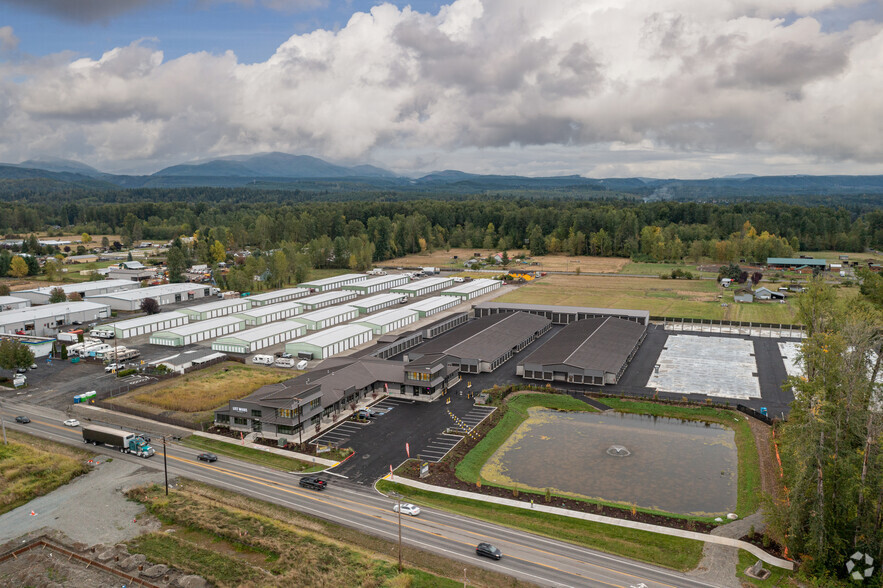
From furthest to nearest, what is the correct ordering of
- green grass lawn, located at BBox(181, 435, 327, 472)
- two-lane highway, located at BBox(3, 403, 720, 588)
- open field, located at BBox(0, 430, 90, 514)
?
green grass lawn, located at BBox(181, 435, 327, 472)
open field, located at BBox(0, 430, 90, 514)
two-lane highway, located at BBox(3, 403, 720, 588)

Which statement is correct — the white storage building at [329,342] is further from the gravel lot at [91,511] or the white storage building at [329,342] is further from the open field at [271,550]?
the open field at [271,550]

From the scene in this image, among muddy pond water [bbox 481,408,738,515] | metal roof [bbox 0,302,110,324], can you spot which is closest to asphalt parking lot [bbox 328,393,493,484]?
muddy pond water [bbox 481,408,738,515]

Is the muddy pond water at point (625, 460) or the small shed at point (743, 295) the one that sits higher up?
the small shed at point (743, 295)

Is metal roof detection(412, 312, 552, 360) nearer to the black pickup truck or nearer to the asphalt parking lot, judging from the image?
the asphalt parking lot

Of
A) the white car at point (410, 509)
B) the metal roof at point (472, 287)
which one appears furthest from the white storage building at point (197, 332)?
the white car at point (410, 509)

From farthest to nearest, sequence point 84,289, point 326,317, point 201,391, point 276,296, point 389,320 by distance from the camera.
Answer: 1. point 84,289
2. point 276,296
3. point 326,317
4. point 389,320
5. point 201,391

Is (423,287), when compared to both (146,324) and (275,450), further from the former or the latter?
(275,450)

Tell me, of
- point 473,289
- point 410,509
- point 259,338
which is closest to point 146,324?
point 259,338
